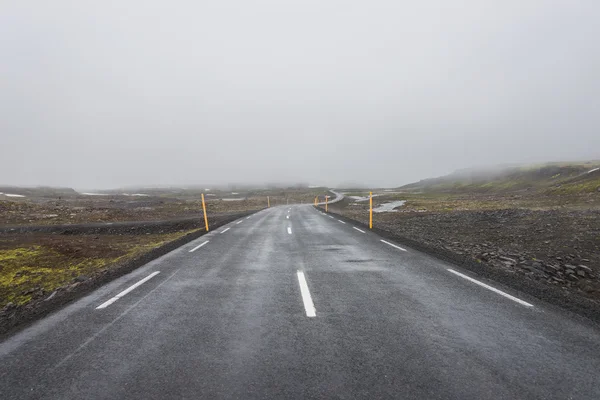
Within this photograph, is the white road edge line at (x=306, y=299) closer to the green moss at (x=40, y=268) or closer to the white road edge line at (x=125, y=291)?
the white road edge line at (x=125, y=291)

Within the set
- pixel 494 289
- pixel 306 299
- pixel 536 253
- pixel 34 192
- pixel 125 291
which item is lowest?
pixel 536 253

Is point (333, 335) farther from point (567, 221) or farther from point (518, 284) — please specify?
point (567, 221)

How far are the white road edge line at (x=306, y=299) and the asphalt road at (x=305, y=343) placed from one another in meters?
0.02

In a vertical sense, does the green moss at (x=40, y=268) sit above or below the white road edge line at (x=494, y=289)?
above

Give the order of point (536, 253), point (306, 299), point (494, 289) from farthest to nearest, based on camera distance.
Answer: point (536, 253), point (494, 289), point (306, 299)

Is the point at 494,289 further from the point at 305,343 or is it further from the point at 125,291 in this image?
the point at 125,291

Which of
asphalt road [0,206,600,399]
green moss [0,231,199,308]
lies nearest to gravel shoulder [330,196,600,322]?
asphalt road [0,206,600,399]

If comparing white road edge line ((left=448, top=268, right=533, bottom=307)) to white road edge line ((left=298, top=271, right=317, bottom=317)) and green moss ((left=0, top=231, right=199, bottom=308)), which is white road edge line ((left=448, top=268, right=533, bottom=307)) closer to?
Answer: white road edge line ((left=298, top=271, right=317, bottom=317))

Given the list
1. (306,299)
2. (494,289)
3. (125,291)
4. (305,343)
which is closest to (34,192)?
(125,291)

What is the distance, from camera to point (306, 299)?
5.75m

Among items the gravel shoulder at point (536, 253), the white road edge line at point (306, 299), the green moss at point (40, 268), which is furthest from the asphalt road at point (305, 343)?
the green moss at point (40, 268)

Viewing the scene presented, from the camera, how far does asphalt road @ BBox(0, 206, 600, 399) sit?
318cm

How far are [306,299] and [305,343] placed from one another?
168 centimetres

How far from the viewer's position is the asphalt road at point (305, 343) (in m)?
3.18
